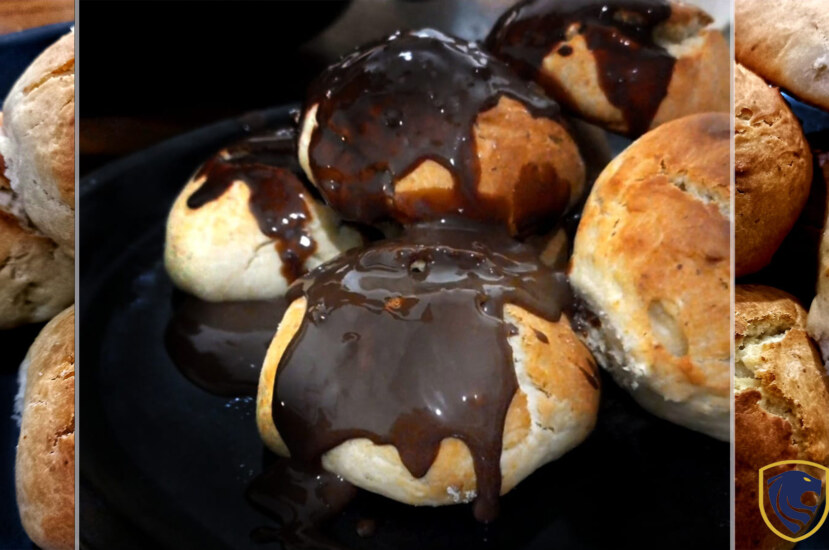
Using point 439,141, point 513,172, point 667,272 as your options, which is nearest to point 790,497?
point 667,272

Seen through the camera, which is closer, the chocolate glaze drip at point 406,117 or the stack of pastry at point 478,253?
the stack of pastry at point 478,253

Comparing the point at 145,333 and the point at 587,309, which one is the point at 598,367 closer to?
the point at 587,309

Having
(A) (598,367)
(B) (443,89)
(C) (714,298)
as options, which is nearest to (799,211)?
(C) (714,298)

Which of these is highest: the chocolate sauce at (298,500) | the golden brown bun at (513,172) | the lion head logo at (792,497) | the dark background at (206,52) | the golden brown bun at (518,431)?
the dark background at (206,52)

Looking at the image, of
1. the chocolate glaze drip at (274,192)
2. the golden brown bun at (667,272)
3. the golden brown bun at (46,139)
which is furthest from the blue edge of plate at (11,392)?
the golden brown bun at (667,272)

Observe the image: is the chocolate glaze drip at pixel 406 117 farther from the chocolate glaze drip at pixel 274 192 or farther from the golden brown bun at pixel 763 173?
the golden brown bun at pixel 763 173

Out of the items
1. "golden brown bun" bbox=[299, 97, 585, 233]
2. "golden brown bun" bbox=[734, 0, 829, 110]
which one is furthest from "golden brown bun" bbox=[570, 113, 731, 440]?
"golden brown bun" bbox=[734, 0, 829, 110]
